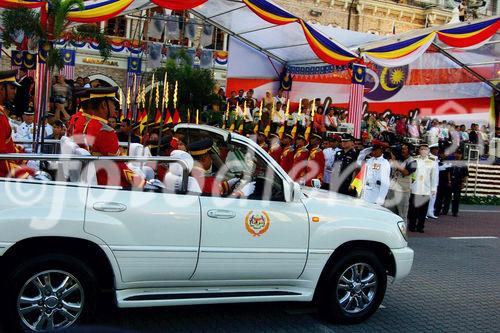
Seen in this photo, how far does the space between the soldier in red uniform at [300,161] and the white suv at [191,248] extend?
6.79 m

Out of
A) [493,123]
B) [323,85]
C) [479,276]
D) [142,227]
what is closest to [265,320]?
[142,227]

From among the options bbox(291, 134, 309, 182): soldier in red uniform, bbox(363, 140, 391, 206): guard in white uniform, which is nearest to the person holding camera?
bbox(363, 140, 391, 206): guard in white uniform

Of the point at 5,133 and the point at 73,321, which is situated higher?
the point at 5,133

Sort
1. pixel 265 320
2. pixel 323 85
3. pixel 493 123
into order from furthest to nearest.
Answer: pixel 493 123 → pixel 323 85 → pixel 265 320

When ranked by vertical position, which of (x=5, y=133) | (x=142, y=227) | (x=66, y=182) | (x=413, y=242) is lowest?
(x=413, y=242)

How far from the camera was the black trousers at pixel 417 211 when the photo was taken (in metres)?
12.4

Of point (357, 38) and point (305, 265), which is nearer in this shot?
point (305, 265)

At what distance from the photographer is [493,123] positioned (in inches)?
1103

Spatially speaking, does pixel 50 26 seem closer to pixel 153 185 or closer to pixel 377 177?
pixel 377 177

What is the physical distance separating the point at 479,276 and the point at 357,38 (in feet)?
39.1

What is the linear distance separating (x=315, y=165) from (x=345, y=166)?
2.39 feet

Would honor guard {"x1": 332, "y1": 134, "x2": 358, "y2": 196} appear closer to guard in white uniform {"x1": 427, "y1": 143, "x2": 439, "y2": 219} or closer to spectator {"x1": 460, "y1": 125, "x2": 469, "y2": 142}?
guard in white uniform {"x1": 427, "y1": 143, "x2": 439, "y2": 219}

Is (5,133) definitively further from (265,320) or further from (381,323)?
(381,323)

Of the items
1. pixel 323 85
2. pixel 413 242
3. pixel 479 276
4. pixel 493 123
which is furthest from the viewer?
pixel 493 123
